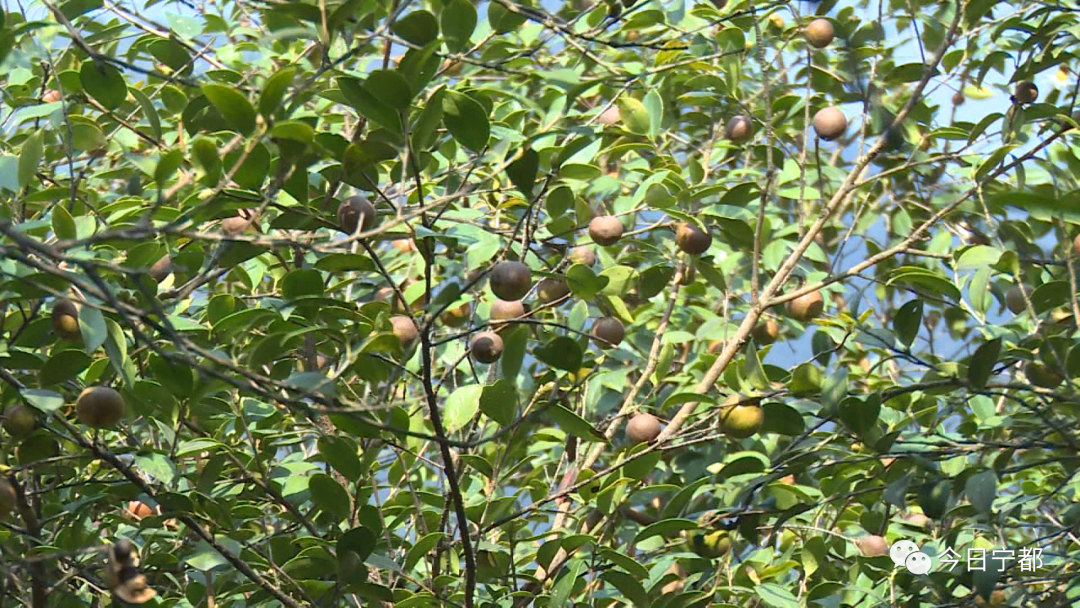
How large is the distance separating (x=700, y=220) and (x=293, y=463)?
Answer: 0.63 m

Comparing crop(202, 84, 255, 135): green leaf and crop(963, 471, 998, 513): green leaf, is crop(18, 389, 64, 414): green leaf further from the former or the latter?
crop(963, 471, 998, 513): green leaf

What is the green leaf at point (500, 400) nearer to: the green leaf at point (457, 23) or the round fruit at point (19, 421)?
the green leaf at point (457, 23)

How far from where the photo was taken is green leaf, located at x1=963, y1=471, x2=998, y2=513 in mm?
1405

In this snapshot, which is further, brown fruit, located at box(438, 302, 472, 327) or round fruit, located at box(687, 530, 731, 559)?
brown fruit, located at box(438, 302, 472, 327)

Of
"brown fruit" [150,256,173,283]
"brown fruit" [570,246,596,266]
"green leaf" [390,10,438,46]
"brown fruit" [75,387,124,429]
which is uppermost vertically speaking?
"green leaf" [390,10,438,46]

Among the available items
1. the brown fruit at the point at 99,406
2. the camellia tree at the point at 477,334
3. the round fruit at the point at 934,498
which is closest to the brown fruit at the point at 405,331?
the camellia tree at the point at 477,334

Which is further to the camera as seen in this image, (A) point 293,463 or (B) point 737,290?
(B) point 737,290

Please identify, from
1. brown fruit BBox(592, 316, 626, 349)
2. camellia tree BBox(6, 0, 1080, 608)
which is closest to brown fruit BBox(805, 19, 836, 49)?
camellia tree BBox(6, 0, 1080, 608)

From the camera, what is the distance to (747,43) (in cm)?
218

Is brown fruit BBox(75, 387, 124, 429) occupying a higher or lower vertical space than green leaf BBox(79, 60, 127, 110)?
lower

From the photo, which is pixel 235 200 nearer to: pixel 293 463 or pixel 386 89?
pixel 386 89

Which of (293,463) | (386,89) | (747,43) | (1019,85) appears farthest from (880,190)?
(386,89)

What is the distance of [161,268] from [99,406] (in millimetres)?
229

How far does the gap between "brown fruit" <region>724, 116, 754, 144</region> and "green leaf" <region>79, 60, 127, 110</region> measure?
1077 mm
